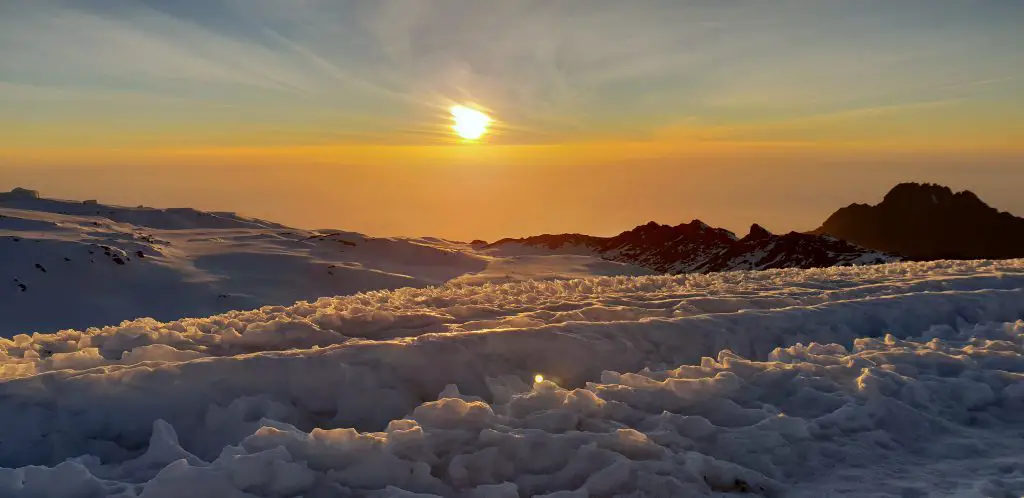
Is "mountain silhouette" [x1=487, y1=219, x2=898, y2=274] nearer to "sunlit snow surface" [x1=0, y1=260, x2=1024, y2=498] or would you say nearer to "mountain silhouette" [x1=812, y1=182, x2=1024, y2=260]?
"mountain silhouette" [x1=812, y1=182, x2=1024, y2=260]

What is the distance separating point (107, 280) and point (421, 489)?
5139 cm

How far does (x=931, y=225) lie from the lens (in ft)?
445

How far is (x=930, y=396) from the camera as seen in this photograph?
22.7 feet

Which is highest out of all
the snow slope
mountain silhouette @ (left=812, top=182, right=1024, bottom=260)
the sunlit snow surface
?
mountain silhouette @ (left=812, top=182, right=1024, bottom=260)

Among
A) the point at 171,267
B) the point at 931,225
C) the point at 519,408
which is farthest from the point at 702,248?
the point at 519,408

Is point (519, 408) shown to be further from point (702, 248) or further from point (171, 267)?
point (702, 248)

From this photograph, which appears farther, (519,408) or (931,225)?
(931,225)

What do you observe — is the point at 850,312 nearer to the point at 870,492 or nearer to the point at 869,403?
the point at 869,403

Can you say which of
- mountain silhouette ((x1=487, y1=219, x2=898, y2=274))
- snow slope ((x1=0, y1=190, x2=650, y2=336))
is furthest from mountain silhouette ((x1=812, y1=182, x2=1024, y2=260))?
snow slope ((x1=0, y1=190, x2=650, y2=336))

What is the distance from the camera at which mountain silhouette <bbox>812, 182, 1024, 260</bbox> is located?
124 metres

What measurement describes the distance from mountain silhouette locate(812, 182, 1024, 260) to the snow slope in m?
81.8

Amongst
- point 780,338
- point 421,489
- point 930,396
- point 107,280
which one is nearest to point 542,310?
point 780,338

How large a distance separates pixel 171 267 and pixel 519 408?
55342 millimetres

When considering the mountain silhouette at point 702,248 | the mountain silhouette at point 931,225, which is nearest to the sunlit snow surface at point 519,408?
the mountain silhouette at point 702,248
